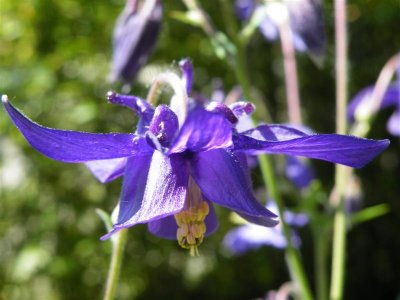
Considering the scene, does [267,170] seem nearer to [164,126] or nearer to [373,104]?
[373,104]

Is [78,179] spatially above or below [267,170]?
above

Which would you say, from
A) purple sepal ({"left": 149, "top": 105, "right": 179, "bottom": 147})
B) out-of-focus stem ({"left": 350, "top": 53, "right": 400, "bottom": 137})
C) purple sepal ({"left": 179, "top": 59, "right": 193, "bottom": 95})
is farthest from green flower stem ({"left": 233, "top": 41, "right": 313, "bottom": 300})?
purple sepal ({"left": 149, "top": 105, "right": 179, "bottom": 147})

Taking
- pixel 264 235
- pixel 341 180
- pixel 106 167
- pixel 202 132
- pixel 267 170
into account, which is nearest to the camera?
pixel 202 132

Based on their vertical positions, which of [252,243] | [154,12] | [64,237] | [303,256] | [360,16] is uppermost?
[360,16]

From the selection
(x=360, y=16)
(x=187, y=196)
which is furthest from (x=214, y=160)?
(x=360, y=16)

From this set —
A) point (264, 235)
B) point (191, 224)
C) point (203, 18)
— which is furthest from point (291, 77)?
point (191, 224)

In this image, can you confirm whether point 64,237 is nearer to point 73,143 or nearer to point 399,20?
point 73,143
